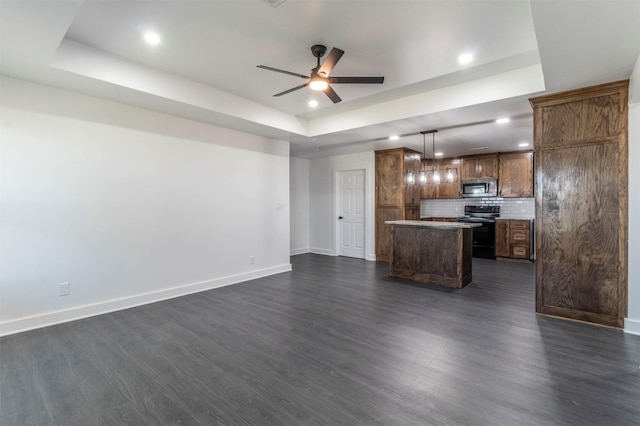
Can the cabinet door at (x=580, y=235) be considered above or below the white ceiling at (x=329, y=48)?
below

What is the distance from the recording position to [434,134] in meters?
5.25

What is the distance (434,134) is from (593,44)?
9.89ft

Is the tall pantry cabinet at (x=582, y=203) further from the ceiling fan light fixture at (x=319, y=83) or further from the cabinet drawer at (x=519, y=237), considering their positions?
the cabinet drawer at (x=519, y=237)

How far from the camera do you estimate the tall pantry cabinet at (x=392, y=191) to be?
252 inches

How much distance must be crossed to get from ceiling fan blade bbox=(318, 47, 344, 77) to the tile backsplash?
637 centimetres

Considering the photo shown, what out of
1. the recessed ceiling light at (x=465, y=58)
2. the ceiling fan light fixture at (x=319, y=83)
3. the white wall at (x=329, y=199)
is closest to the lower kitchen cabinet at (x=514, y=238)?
the white wall at (x=329, y=199)

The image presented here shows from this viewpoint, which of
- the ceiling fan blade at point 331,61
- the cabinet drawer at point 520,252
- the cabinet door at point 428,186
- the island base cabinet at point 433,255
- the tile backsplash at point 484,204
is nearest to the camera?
the ceiling fan blade at point 331,61

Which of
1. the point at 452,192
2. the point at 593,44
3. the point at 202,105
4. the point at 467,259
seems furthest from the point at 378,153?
the point at 593,44

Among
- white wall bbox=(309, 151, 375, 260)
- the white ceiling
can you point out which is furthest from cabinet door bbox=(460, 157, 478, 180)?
the white ceiling

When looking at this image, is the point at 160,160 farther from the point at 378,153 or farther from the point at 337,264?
the point at 378,153

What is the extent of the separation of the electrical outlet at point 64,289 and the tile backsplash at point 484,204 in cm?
783

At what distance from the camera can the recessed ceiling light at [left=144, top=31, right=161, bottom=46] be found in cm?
266

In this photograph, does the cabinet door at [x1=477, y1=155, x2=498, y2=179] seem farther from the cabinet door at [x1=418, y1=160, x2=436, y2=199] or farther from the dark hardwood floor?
the dark hardwood floor

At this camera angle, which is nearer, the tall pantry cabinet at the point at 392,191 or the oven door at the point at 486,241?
the tall pantry cabinet at the point at 392,191
